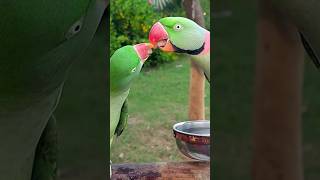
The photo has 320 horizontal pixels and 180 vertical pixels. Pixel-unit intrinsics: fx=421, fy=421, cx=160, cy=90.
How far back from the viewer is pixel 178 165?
122 cm

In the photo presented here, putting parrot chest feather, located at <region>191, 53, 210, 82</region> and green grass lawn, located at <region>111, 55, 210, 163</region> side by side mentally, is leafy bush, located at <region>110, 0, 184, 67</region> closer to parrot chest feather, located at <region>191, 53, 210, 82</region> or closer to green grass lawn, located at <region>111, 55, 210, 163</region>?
green grass lawn, located at <region>111, 55, 210, 163</region>

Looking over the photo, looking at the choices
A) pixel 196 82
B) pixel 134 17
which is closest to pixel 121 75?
pixel 196 82

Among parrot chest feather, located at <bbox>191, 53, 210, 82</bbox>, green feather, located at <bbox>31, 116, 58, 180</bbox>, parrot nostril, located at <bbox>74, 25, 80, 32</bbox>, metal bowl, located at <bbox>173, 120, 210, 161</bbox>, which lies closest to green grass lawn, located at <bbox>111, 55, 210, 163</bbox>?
metal bowl, located at <bbox>173, 120, 210, 161</bbox>

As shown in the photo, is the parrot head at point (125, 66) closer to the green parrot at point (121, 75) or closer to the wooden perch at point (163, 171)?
the green parrot at point (121, 75)

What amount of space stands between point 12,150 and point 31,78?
0.17m

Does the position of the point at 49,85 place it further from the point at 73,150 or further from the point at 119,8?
the point at 119,8

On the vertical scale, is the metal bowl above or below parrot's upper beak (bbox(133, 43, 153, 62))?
below

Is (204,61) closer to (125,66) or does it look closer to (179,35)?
(179,35)

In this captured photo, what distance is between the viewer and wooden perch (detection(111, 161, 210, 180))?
3.73 feet
